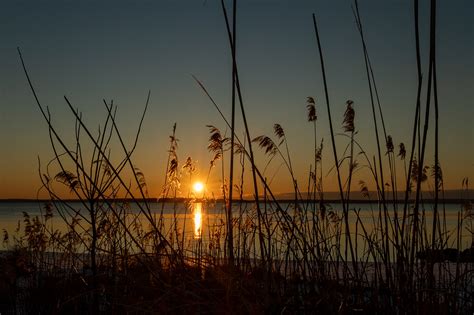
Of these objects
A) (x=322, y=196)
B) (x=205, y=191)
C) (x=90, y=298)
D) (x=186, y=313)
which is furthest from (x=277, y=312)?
(x=205, y=191)

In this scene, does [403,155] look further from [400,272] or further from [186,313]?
[186,313]

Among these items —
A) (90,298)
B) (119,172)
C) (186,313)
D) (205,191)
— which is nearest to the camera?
(119,172)

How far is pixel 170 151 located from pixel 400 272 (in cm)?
195

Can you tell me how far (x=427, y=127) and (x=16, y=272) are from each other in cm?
406

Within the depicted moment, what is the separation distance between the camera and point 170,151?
3822mm

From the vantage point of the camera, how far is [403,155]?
3.81 m

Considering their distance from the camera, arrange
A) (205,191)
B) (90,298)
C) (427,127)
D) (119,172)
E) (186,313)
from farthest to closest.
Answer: (205,191) → (90,298) → (186,313) → (119,172) → (427,127)

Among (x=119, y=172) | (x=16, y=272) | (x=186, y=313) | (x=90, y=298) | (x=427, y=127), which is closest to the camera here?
(x=427, y=127)

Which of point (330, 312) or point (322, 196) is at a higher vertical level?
point (322, 196)

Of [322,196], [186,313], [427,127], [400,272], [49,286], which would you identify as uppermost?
[427,127]

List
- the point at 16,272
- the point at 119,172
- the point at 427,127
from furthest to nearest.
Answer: the point at 16,272
the point at 119,172
the point at 427,127

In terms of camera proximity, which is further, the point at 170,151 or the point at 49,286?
the point at 49,286

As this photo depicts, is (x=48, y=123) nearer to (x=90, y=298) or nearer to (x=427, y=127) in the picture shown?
(x=427, y=127)

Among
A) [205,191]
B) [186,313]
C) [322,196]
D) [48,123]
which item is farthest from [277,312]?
[205,191]
